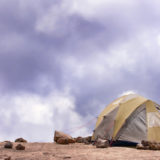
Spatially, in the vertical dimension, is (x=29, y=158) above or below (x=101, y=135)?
below

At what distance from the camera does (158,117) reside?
1569 centimetres

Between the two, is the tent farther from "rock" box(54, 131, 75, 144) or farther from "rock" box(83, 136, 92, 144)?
"rock" box(54, 131, 75, 144)

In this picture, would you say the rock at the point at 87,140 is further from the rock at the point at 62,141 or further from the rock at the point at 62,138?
the rock at the point at 62,141

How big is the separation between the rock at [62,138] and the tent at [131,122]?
1899mm

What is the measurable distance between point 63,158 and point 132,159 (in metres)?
2.70

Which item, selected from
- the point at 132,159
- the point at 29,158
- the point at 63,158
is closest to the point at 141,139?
the point at 132,159

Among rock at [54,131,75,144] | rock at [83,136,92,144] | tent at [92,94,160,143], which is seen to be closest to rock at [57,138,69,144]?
rock at [54,131,75,144]

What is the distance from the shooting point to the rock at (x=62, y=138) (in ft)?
51.0

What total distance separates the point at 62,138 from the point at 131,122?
14.3ft

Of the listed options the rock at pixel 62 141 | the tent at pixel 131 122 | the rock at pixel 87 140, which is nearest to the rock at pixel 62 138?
the rock at pixel 62 141

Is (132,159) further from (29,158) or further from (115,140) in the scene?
(115,140)

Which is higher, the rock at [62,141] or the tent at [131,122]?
the tent at [131,122]

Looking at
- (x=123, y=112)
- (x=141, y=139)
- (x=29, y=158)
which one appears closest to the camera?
(x=29, y=158)

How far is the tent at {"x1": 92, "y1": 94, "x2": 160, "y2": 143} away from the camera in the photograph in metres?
15.1
